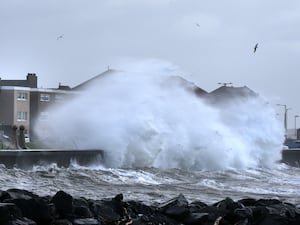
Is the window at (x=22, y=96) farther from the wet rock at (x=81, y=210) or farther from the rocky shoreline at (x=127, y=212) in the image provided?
the wet rock at (x=81, y=210)

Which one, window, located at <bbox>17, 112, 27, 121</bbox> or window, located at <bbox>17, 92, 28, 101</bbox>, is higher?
window, located at <bbox>17, 92, 28, 101</bbox>

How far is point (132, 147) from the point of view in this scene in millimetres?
27797

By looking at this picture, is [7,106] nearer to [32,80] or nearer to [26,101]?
[26,101]

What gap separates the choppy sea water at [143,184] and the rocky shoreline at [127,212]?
3.38 m

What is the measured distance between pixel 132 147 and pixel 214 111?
7.92 m

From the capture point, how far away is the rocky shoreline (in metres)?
10.1

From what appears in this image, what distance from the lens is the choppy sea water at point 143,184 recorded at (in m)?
16.7

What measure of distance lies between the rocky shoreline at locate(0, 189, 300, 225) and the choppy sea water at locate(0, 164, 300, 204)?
11.1 feet

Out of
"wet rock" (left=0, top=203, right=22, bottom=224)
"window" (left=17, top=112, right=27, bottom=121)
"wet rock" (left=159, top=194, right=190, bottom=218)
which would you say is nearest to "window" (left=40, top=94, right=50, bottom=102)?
"window" (left=17, top=112, right=27, bottom=121)

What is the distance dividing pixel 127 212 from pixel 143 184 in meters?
8.58

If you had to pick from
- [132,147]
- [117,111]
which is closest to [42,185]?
[132,147]

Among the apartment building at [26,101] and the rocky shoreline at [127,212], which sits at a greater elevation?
the apartment building at [26,101]

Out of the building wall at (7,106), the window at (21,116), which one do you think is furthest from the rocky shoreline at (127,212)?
the window at (21,116)

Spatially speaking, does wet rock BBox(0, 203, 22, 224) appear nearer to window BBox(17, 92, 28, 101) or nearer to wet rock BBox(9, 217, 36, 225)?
wet rock BBox(9, 217, 36, 225)
